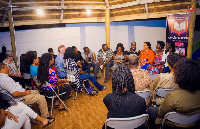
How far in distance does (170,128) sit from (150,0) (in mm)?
5137

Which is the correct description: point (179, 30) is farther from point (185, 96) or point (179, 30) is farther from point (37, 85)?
point (37, 85)

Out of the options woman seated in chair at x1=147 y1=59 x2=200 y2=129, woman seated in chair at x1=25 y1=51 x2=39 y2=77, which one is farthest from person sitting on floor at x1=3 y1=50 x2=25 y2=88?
woman seated in chair at x1=147 y1=59 x2=200 y2=129

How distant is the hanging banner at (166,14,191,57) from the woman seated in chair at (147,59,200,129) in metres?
3.83

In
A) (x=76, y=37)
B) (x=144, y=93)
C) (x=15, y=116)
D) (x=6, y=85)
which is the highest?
(x=76, y=37)

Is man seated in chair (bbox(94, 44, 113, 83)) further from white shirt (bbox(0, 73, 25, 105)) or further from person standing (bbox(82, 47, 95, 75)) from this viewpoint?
white shirt (bbox(0, 73, 25, 105))

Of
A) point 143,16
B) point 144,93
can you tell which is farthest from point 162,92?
point 143,16

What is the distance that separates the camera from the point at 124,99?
1.97 m

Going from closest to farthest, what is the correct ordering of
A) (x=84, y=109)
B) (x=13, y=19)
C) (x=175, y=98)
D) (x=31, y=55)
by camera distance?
(x=175, y=98), (x=31, y=55), (x=84, y=109), (x=13, y=19)

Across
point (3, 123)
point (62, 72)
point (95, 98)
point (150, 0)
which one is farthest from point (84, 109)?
point (150, 0)

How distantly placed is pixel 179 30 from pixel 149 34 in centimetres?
233

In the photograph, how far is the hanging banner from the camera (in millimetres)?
5566

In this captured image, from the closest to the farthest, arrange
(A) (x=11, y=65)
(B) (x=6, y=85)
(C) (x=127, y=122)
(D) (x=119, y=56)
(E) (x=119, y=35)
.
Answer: (C) (x=127, y=122) → (B) (x=6, y=85) → (A) (x=11, y=65) → (D) (x=119, y=56) → (E) (x=119, y=35)

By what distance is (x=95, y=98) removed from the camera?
4.90 meters

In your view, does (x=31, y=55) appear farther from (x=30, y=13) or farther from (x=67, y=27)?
(x=67, y=27)
